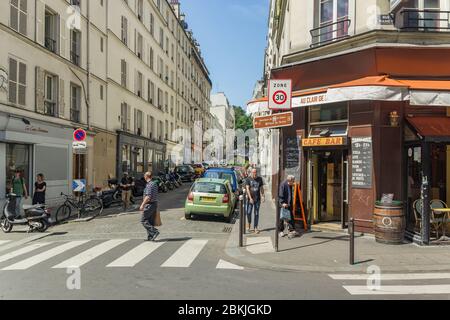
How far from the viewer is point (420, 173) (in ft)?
33.7

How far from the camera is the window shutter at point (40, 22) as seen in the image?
714 inches

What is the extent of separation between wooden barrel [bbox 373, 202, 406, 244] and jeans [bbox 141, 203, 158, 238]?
549cm

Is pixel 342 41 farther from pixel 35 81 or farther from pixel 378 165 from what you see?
pixel 35 81

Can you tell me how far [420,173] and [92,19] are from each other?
20304 mm

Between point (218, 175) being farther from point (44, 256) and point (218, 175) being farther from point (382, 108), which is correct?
point (44, 256)

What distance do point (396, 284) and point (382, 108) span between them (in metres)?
5.22

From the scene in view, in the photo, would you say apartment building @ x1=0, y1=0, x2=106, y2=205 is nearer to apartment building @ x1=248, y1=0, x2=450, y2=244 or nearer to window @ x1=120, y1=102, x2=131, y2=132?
window @ x1=120, y1=102, x2=131, y2=132

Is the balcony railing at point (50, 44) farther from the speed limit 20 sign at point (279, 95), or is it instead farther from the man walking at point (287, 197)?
the speed limit 20 sign at point (279, 95)

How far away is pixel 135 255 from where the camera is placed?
8.83 meters

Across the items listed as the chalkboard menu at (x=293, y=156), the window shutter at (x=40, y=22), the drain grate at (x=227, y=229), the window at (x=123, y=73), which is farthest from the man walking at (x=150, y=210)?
the window at (x=123, y=73)

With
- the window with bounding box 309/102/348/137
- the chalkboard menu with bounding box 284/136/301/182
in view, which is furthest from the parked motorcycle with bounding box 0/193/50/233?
the window with bounding box 309/102/348/137

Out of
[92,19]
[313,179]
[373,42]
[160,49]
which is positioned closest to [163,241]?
[313,179]

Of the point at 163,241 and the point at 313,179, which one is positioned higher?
the point at 313,179

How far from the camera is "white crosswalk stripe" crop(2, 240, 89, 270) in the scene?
25.7 ft
